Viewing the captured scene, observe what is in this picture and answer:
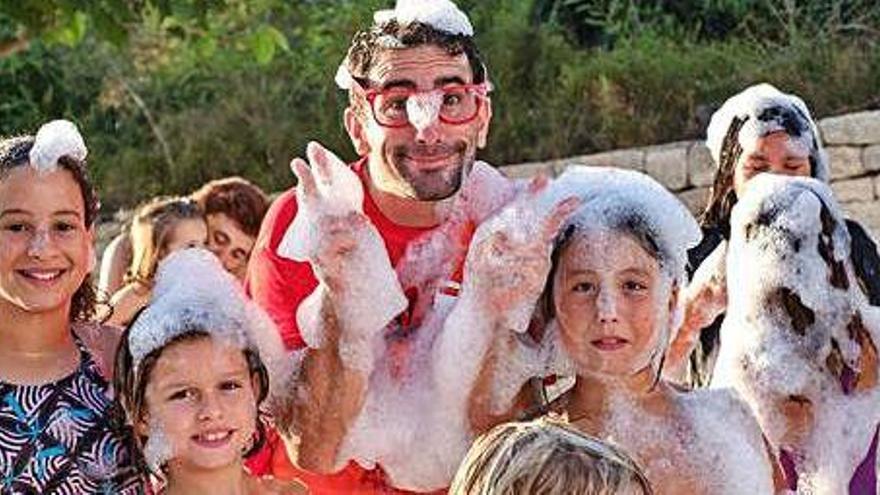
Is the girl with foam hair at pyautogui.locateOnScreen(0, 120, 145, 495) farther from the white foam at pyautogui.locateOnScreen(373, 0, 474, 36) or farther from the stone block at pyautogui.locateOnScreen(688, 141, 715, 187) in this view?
the stone block at pyautogui.locateOnScreen(688, 141, 715, 187)

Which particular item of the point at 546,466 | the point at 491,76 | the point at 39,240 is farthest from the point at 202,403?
the point at 491,76

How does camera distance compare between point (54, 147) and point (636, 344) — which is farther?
point (54, 147)

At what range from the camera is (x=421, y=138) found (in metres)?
3.46

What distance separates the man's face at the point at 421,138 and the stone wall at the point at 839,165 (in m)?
4.32

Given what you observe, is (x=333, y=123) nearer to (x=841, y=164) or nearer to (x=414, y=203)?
(x=841, y=164)

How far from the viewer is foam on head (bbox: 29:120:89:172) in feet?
11.5

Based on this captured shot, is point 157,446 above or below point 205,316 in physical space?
below

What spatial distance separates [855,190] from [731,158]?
358cm

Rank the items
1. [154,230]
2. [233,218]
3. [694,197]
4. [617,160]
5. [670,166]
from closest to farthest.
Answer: [154,230] → [233,218] → [694,197] → [670,166] → [617,160]

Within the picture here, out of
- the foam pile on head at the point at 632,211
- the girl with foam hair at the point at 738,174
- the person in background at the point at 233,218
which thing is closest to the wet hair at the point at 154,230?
the person in background at the point at 233,218

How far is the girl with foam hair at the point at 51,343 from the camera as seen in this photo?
3.40m

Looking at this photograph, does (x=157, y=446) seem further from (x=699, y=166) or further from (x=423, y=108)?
(x=699, y=166)

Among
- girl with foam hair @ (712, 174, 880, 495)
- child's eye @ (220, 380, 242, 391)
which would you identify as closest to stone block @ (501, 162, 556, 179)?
girl with foam hair @ (712, 174, 880, 495)

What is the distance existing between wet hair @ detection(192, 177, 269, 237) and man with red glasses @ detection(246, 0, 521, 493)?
2.32 meters
